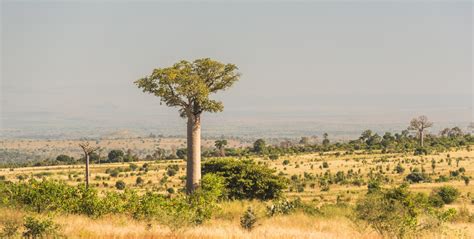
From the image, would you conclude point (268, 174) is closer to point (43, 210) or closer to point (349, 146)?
point (43, 210)

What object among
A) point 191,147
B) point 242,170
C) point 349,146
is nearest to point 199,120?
point 191,147

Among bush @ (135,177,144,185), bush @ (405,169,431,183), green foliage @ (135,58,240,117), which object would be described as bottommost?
bush @ (135,177,144,185)

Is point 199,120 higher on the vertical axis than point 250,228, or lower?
higher

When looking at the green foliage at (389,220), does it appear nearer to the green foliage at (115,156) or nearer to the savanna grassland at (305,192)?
the savanna grassland at (305,192)

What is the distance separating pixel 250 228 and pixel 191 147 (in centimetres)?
1024

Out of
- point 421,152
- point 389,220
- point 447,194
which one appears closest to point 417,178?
point 447,194

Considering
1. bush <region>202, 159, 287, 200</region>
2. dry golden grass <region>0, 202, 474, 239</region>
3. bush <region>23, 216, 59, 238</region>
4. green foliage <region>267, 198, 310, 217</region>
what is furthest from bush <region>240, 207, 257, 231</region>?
bush <region>202, 159, 287, 200</region>

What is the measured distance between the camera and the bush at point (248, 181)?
31438mm

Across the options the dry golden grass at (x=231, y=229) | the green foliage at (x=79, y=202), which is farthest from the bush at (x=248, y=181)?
the green foliage at (x=79, y=202)

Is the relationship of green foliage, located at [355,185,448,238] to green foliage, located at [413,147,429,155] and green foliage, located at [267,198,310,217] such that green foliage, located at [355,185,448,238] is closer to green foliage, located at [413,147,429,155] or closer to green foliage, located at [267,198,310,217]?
green foliage, located at [267,198,310,217]

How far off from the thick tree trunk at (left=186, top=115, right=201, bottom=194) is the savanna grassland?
6.02ft

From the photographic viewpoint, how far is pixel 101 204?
22625 millimetres

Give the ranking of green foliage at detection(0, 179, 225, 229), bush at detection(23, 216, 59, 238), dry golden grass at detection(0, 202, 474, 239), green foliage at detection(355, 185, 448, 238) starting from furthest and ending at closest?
1. green foliage at detection(0, 179, 225, 229)
2. green foliage at detection(355, 185, 448, 238)
3. dry golden grass at detection(0, 202, 474, 239)
4. bush at detection(23, 216, 59, 238)

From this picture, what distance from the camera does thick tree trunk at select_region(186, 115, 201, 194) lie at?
28141 mm
